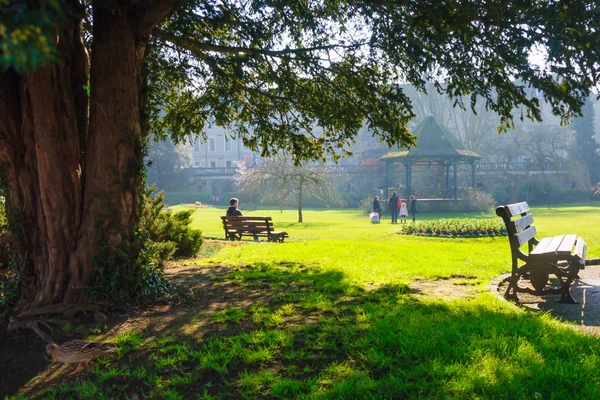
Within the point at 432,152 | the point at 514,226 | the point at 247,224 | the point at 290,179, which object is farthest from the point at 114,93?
the point at 432,152

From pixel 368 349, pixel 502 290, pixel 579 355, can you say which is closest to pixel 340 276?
pixel 502 290

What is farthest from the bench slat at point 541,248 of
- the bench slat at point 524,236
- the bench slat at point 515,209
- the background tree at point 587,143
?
the background tree at point 587,143

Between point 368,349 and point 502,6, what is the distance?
4243 millimetres

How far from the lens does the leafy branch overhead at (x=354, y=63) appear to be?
5.78 metres

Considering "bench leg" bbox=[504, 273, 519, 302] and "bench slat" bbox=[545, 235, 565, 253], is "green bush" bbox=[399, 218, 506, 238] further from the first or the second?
"bench leg" bbox=[504, 273, 519, 302]

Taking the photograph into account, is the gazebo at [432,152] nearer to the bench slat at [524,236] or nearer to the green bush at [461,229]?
the green bush at [461,229]

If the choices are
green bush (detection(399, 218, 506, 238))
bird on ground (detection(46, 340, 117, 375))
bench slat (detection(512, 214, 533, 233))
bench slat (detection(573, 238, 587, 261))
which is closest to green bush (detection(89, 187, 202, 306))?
bird on ground (detection(46, 340, 117, 375))

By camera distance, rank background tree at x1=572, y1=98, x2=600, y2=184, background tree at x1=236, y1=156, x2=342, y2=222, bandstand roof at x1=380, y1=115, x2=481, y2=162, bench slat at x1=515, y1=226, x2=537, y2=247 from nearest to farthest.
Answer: bench slat at x1=515, y1=226, x2=537, y2=247, background tree at x1=236, y1=156, x2=342, y2=222, bandstand roof at x1=380, y1=115, x2=481, y2=162, background tree at x1=572, y1=98, x2=600, y2=184

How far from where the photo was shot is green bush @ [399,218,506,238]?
52.9 ft

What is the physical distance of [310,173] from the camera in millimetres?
32281

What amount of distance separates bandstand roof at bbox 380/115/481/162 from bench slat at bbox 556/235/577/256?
2758 cm

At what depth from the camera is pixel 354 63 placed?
27.6 feet

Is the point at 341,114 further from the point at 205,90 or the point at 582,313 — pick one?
the point at 582,313

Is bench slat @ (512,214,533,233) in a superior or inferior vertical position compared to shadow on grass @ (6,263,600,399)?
superior
